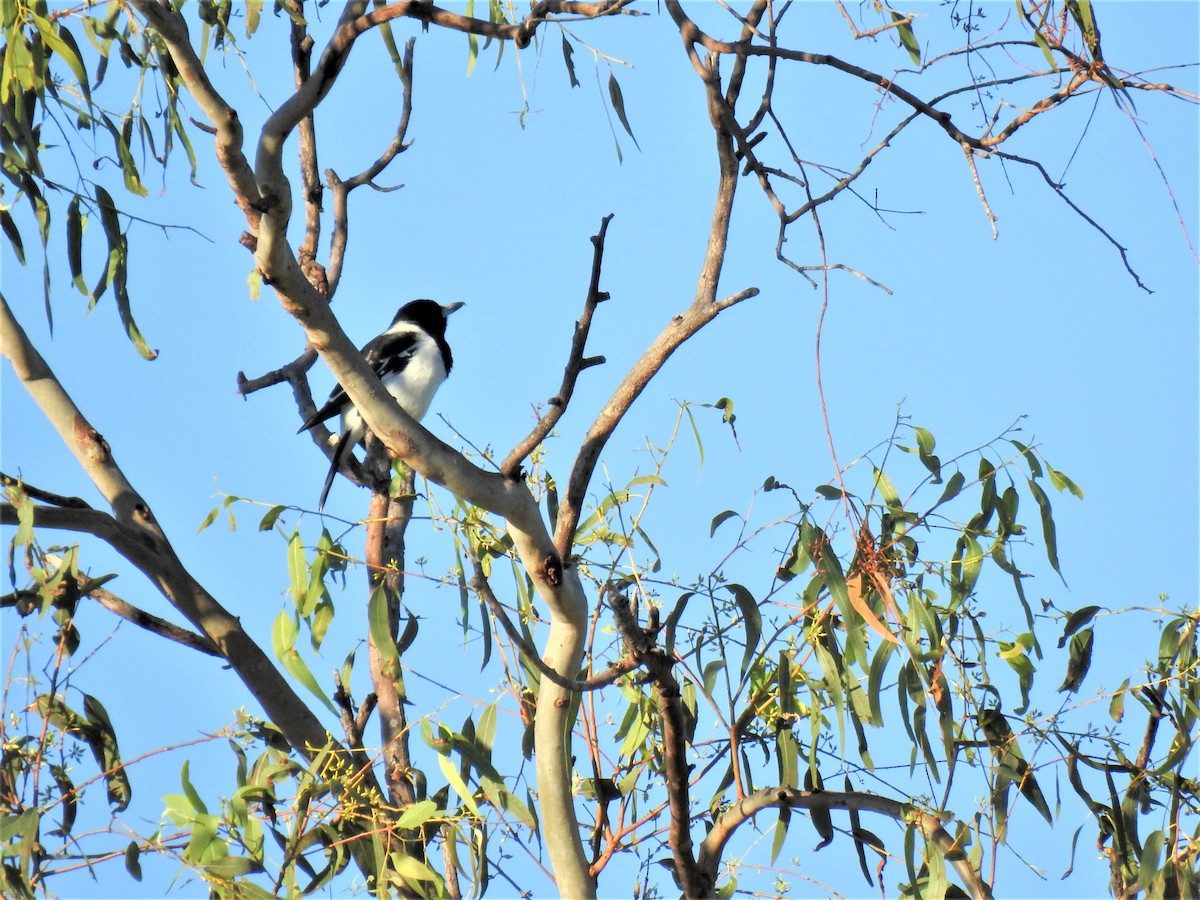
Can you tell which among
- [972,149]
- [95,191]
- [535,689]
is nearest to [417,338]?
[95,191]

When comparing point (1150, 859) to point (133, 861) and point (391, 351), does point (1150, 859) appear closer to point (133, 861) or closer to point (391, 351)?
point (133, 861)

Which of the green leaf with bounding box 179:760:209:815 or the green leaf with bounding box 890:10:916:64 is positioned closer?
the green leaf with bounding box 179:760:209:815

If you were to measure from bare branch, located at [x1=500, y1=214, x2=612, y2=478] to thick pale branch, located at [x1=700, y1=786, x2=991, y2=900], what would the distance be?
67cm

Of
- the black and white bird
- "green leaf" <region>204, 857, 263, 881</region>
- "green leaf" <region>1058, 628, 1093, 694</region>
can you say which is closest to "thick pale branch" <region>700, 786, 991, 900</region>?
"green leaf" <region>1058, 628, 1093, 694</region>

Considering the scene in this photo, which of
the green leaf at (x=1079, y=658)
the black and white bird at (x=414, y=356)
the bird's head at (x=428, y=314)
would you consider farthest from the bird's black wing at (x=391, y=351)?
the green leaf at (x=1079, y=658)

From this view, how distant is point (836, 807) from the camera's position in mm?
2078

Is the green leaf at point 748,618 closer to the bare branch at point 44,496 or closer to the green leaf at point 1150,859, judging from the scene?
the green leaf at point 1150,859

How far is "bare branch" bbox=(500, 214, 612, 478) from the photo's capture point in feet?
5.86

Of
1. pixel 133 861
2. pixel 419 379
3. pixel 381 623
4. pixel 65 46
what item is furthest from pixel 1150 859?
pixel 419 379

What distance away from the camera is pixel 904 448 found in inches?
87.2

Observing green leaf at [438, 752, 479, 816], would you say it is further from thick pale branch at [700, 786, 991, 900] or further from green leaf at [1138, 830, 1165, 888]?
green leaf at [1138, 830, 1165, 888]

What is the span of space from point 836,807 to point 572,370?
83 cm

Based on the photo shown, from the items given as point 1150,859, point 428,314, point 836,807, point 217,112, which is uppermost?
point 428,314

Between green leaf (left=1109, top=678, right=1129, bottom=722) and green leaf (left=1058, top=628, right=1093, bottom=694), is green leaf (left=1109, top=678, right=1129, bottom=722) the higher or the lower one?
the lower one
